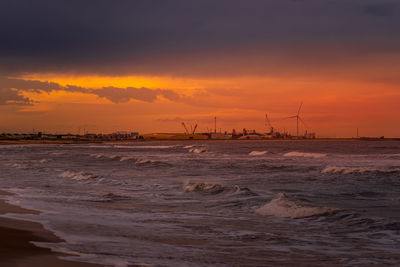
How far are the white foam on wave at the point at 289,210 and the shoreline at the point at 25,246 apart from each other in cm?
814

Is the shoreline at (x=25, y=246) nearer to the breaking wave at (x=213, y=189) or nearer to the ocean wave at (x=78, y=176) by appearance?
the breaking wave at (x=213, y=189)

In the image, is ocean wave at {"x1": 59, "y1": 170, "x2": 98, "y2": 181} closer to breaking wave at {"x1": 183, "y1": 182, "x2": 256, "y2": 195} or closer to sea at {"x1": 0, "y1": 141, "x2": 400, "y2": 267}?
sea at {"x1": 0, "y1": 141, "x2": 400, "y2": 267}

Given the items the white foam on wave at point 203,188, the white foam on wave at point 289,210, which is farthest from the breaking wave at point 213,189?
the white foam on wave at point 289,210

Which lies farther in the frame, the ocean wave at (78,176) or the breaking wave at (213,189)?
the ocean wave at (78,176)

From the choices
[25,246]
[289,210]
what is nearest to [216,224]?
[289,210]

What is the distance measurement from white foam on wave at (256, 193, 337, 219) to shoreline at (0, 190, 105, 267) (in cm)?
814

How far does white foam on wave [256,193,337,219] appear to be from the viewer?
1698 centimetres

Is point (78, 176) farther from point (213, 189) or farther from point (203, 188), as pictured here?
point (213, 189)

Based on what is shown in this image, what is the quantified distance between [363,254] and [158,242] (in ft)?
15.5

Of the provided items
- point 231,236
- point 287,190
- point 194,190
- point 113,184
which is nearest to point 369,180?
point 287,190

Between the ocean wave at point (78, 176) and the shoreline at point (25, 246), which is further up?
the shoreline at point (25, 246)

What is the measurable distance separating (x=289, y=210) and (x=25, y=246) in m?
9.90

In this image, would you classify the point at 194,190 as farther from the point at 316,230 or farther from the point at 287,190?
the point at 316,230

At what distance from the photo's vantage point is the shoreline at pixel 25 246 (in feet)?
29.4
